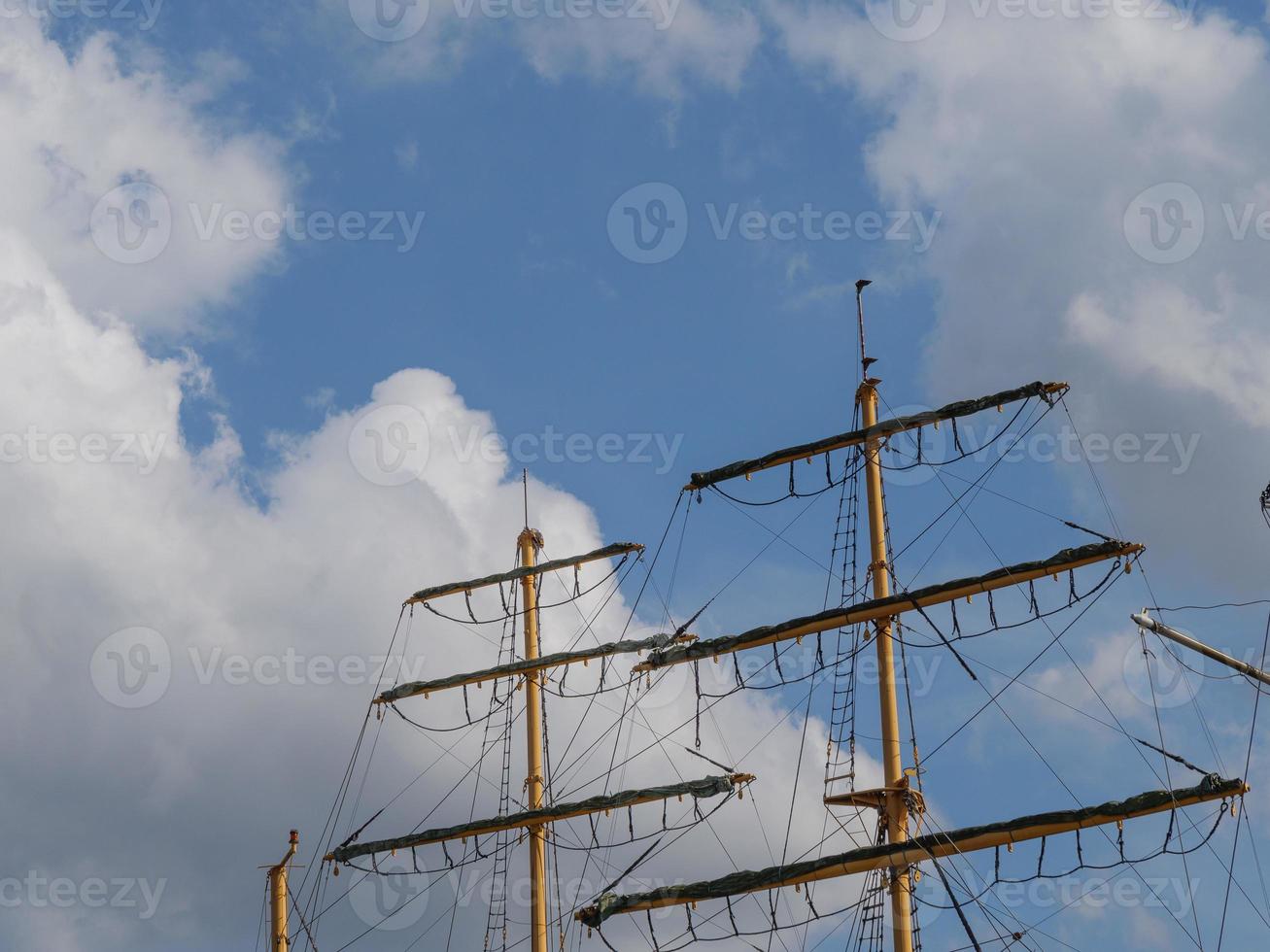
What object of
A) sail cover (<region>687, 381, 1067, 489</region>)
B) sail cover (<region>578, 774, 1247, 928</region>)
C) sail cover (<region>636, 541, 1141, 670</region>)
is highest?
sail cover (<region>687, 381, 1067, 489</region>)

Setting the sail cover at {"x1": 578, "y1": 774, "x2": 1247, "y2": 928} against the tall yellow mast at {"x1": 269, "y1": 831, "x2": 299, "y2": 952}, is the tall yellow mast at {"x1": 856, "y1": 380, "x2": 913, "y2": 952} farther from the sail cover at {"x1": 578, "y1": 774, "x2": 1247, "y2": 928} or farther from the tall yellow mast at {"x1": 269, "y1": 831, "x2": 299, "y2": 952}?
the tall yellow mast at {"x1": 269, "y1": 831, "x2": 299, "y2": 952}

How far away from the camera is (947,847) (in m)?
40.8

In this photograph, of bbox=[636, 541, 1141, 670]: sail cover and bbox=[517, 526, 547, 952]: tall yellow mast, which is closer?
bbox=[636, 541, 1141, 670]: sail cover

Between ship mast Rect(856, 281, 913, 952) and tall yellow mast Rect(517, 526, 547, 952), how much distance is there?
480 inches

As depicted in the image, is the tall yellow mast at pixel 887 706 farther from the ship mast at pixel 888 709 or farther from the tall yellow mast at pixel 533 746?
Result: the tall yellow mast at pixel 533 746

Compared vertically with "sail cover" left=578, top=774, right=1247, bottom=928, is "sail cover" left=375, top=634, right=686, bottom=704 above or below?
above

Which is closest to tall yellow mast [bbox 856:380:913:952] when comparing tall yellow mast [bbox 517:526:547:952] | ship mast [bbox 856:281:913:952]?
ship mast [bbox 856:281:913:952]

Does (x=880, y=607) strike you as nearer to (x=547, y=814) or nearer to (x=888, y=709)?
(x=888, y=709)

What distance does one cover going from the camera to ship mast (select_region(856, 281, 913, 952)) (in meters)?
41.7

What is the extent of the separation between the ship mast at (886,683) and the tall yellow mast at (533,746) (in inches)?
480

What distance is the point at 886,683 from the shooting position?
43281mm

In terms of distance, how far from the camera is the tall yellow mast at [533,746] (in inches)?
2009

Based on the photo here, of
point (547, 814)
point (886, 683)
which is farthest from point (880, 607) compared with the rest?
point (547, 814)

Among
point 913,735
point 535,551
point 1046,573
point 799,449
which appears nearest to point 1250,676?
point 1046,573
